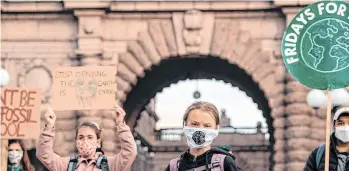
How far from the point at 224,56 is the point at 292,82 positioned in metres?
1.77

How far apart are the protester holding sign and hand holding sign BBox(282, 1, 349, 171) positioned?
1569 millimetres

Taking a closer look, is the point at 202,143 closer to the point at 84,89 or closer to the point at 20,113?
the point at 84,89

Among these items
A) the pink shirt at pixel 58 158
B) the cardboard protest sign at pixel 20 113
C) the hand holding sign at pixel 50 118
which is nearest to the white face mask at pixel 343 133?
the pink shirt at pixel 58 158

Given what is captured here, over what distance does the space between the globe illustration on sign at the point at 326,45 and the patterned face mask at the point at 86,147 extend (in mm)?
2991

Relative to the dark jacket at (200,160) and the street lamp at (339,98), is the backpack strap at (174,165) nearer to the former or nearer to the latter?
the dark jacket at (200,160)

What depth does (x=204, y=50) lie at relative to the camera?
77.2 ft

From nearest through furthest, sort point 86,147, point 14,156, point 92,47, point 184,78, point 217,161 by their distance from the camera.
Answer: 1. point 217,161
2. point 86,147
3. point 14,156
4. point 92,47
5. point 184,78

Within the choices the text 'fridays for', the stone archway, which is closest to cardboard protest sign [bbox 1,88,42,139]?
the stone archway

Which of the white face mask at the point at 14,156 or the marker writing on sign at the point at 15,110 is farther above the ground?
the marker writing on sign at the point at 15,110

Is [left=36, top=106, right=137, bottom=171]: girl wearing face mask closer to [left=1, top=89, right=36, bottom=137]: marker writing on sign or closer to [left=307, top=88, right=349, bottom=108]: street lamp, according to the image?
[left=1, top=89, right=36, bottom=137]: marker writing on sign

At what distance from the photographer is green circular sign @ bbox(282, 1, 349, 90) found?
10.2m

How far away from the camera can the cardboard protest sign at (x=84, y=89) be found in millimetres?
9234

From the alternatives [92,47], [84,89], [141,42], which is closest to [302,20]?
[84,89]

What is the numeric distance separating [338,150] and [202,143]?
1.66 metres
